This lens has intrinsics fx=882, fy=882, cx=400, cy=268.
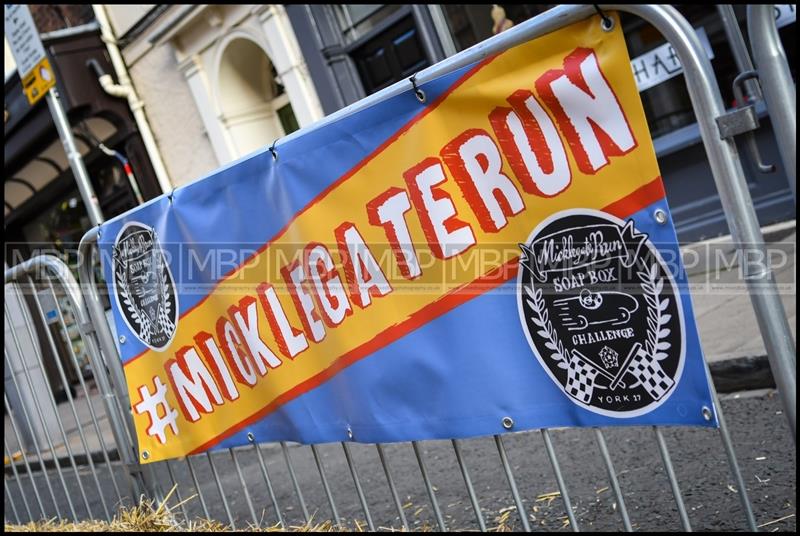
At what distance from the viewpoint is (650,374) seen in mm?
2277

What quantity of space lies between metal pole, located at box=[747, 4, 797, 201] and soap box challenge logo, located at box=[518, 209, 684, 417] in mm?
403

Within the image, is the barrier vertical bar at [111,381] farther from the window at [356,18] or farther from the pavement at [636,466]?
the window at [356,18]

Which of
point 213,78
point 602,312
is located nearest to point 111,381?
point 602,312

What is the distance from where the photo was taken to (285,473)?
576 cm

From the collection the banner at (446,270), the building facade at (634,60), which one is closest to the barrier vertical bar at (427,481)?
the banner at (446,270)

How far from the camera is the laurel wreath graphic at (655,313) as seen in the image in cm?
221

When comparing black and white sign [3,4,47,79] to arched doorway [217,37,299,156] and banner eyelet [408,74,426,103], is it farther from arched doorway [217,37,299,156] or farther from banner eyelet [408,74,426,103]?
banner eyelet [408,74,426,103]

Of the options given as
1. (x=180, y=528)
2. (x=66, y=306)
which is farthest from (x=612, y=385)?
(x=66, y=306)

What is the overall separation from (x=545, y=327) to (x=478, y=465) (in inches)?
95.6

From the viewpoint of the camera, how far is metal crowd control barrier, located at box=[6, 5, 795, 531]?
2.03m

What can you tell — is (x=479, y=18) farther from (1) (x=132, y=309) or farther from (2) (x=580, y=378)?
(2) (x=580, y=378)

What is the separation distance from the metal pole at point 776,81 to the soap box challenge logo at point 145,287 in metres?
2.32

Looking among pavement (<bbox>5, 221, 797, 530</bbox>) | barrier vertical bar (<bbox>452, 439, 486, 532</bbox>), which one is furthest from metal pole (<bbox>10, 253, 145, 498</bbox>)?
barrier vertical bar (<bbox>452, 439, 486, 532</bbox>)

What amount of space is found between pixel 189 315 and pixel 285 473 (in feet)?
8.51
